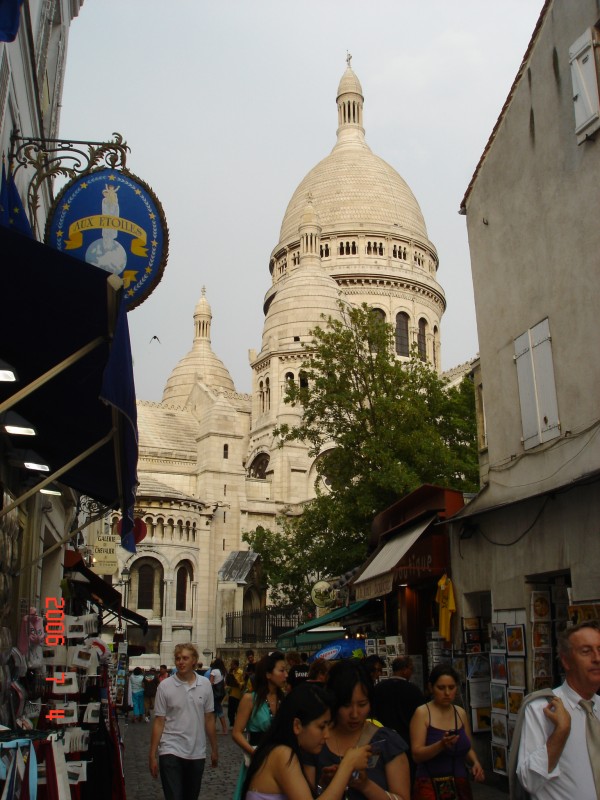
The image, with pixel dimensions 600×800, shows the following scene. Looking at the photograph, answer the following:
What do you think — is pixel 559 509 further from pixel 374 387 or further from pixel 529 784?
pixel 374 387

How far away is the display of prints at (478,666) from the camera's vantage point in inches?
484

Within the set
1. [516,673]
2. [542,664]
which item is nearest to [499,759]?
[516,673]

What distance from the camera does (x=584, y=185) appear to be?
35.8 ft

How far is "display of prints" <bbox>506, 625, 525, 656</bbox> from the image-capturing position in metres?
11.1

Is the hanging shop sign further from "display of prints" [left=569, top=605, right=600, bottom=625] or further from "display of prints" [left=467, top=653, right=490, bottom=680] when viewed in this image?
"display of prints" [left=569, top=605, right=600, bottom=625]

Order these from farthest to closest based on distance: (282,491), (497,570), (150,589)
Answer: (282,491)
(150,589)
(497,570)

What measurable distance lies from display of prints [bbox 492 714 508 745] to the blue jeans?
15.1 feet

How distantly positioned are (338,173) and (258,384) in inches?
1161

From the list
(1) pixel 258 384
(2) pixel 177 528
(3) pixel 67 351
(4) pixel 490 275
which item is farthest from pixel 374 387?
(1) pixel 258 384

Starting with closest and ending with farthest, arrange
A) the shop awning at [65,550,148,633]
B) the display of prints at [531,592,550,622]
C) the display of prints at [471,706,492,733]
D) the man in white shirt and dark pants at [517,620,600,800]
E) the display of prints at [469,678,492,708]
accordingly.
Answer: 1. the man in white shirt and dark pants at [517,620,600,800]
2. the display of prints at [531,592,550,622]
3. the display of prints at [471,706,492,733]
4. the display of prints at [469,678,492,708]
5. the shop awning at [65,550,148,633]

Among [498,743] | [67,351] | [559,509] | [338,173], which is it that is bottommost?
[498,743]

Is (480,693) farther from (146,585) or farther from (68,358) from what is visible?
(146,585)

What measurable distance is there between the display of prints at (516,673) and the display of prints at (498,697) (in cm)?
18

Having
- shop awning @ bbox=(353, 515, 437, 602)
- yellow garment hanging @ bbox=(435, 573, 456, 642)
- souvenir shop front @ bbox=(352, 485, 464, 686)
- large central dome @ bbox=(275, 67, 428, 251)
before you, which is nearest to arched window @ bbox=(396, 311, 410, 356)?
large central dome @ bbox=(275, 67, 428, 251)
